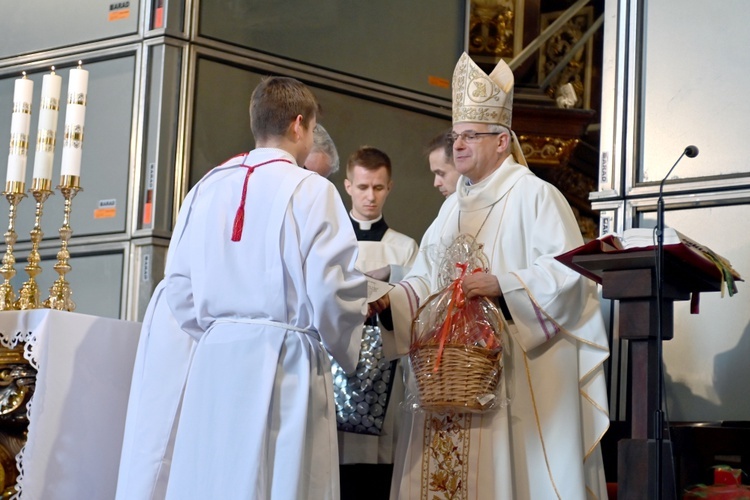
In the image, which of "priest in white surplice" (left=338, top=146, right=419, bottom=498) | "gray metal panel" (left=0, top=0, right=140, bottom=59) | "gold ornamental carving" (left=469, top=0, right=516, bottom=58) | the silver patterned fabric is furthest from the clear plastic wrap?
"gold ornamental carving" (left=469, top=0, right=516, bottom=58)

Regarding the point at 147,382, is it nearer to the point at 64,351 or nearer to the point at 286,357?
the point at 64,351

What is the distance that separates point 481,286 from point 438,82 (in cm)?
327

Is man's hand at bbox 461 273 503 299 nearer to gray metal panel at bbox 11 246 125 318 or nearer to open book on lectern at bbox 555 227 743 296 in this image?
open book on lectern at bbox 555 227 743 296

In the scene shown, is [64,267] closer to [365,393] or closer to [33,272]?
[33,272]

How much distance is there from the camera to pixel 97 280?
612 centimetres

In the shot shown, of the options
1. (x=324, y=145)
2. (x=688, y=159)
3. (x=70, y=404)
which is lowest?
(x=70, y=404)

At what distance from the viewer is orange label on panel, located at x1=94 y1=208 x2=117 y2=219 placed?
20.0 feet

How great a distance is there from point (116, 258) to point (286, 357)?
255cm

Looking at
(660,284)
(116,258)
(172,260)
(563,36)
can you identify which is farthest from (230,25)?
(563,36)

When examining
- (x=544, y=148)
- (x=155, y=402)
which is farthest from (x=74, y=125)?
(x=544, y=148)

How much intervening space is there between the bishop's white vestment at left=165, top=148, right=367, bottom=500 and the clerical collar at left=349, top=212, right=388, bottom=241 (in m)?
1.96

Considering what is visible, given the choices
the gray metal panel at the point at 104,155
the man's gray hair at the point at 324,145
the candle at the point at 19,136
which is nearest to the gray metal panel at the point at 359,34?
the gray metal panel at the point at 104,155

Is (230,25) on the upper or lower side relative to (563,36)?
lower

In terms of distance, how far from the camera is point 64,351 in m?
4.32
